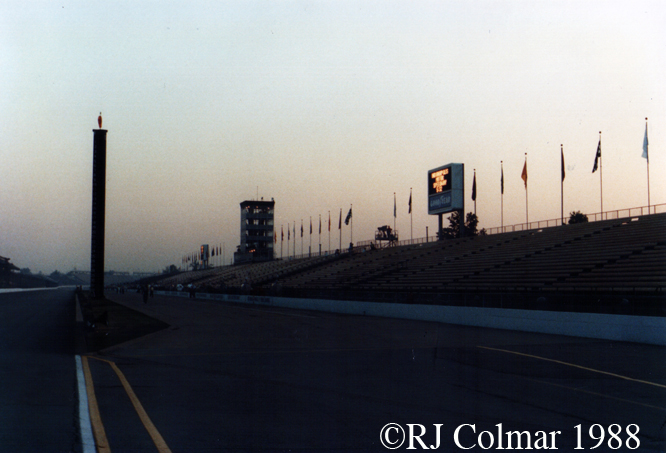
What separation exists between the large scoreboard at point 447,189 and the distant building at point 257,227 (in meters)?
94.8

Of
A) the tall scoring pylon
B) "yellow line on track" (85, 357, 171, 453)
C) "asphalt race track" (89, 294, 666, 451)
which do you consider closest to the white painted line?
"asphalt race track" (89, 294, 666, 451)

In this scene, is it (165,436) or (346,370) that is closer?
(165,436)

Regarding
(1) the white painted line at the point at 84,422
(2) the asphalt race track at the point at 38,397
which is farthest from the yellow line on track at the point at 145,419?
(2) the asphalt race track at the point at 38,397

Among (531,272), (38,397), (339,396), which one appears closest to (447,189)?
(531,272)

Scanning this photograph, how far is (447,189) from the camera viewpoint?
54.6m

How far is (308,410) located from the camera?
8812mm

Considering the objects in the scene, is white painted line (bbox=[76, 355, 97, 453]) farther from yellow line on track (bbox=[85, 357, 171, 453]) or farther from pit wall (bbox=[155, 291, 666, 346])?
pit wall (bbox=[155, 291, 666, 346])

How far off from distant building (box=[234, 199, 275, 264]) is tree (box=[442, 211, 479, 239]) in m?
43.5

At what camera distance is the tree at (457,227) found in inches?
5566

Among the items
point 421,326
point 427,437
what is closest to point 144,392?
point 427,437

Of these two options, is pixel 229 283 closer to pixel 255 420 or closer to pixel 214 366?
pixel 214 366

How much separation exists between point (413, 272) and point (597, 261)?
1709 centimetres

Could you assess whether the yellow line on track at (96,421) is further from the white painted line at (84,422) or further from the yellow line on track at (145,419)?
the yellow line on track at (145,419)

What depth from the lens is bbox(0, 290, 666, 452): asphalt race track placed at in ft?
23.7
